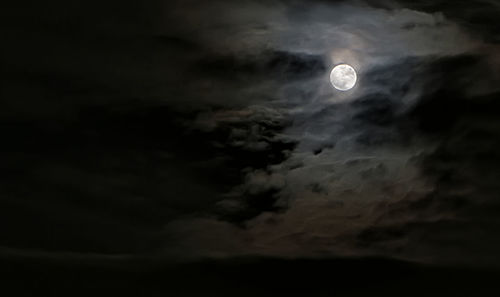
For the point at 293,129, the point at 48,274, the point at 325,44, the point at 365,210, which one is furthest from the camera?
the point at 325,44

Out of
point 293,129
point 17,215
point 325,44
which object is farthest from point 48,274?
point 325,44

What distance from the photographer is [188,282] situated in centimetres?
87

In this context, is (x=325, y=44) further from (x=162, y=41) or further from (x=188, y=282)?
(x=188, y=282)

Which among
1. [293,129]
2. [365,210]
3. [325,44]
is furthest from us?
[325,44]

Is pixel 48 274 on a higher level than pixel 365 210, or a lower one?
lower

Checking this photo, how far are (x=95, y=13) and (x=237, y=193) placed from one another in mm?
434

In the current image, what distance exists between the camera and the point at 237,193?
1.00 meters

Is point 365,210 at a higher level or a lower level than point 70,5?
lower

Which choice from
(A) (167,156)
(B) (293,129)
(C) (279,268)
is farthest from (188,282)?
(B) (293,129)

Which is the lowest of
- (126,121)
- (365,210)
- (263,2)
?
(365,210)

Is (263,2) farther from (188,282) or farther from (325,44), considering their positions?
(188,282)

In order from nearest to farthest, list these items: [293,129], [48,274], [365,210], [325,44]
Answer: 1. [48,274]
2. [365,210]
3. [293,129]
4. [325,44]

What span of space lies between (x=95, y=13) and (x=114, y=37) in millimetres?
61

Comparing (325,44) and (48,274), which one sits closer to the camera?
(48,274)
